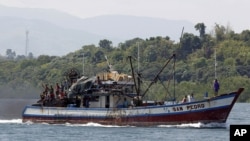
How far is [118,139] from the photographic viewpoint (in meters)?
68.8

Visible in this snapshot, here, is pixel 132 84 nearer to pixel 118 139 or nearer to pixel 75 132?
pixel 75 132

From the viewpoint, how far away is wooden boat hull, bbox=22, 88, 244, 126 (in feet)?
256

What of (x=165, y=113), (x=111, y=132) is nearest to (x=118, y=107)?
(x=165, y=113)

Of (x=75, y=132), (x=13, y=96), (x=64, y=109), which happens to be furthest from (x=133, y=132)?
(x=13, y=96)

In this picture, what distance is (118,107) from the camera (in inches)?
3219

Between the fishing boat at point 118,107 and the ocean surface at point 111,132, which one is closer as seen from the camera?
the ocean surface at point 111,132

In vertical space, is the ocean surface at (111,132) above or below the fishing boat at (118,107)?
below

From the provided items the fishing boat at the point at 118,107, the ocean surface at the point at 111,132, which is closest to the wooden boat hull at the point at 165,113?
the fishing boat at the point at 118,107

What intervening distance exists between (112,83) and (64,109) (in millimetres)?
5487

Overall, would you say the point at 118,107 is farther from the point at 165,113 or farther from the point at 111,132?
the point at 111,132

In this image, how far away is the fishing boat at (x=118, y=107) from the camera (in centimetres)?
7819

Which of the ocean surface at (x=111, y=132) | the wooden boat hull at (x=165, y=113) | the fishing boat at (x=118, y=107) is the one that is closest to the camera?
the ocean surface at (x=111, y=132)

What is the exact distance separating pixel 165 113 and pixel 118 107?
4.73 metres

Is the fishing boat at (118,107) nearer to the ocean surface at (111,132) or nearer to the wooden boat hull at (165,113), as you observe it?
the wooden boat hull at (165,113)
